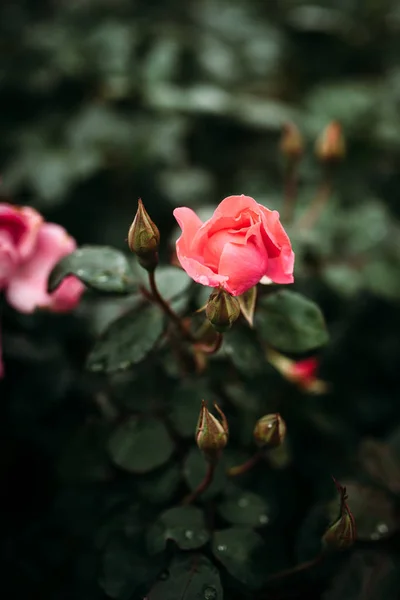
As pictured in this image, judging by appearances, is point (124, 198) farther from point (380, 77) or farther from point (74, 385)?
point (380, 77)

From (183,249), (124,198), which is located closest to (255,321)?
(183,249)

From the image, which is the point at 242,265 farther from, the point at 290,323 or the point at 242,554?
the point at 242,554

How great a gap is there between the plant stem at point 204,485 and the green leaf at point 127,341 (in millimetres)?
145

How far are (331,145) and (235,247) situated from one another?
55 cm

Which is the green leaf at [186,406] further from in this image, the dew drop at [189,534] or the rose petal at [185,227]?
the rose petal at [185,227]

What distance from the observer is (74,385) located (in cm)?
89

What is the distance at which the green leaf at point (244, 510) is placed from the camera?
2.20ft

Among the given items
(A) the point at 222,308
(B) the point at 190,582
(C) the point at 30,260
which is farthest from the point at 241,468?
(C) the point at 30,260

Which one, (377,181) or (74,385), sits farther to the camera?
(377,181)

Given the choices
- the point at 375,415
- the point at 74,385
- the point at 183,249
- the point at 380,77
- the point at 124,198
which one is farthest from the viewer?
the point at 380,77

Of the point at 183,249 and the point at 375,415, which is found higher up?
the point at 183,249

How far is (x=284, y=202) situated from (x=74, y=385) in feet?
2.05

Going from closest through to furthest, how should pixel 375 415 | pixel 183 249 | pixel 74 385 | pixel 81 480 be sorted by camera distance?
1. pixel 183 249
2. pixel 81 480
3. pixel 74 385
4. pixel 375 415

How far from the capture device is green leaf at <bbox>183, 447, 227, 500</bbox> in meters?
0.68
